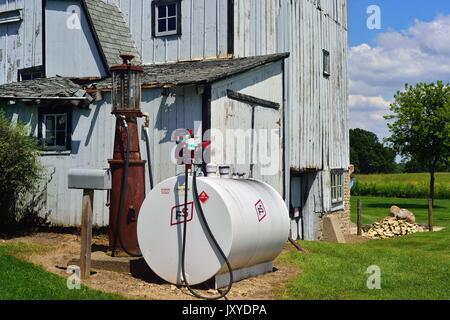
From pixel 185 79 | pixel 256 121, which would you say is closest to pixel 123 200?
pixel 185 79

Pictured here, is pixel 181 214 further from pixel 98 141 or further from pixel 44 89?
pixel 44 89

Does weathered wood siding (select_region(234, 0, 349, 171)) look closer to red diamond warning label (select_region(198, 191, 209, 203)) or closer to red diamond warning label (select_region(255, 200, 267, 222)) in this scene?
red diamond warning label (select_region(255, 200, 267, 222))

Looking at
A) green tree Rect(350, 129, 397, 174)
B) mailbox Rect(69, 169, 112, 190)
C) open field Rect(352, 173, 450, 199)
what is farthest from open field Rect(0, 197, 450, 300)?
green tree Rect(350, 129, 397, 174)

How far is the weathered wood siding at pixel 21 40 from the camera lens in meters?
19.8

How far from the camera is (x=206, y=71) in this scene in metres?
14.5

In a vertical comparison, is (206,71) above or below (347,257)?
above

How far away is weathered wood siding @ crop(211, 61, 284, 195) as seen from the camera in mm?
13820

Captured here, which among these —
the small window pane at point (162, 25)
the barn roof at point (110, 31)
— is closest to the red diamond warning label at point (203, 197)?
the barn roof at point (110, 31)

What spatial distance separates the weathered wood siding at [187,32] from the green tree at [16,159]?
192 inches

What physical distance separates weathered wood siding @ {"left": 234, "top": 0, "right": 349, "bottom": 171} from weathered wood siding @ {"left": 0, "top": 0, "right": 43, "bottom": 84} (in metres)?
7.09

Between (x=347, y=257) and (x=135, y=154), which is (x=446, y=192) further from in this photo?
(x=135, y=154)

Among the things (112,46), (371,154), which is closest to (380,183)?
(112,46)
